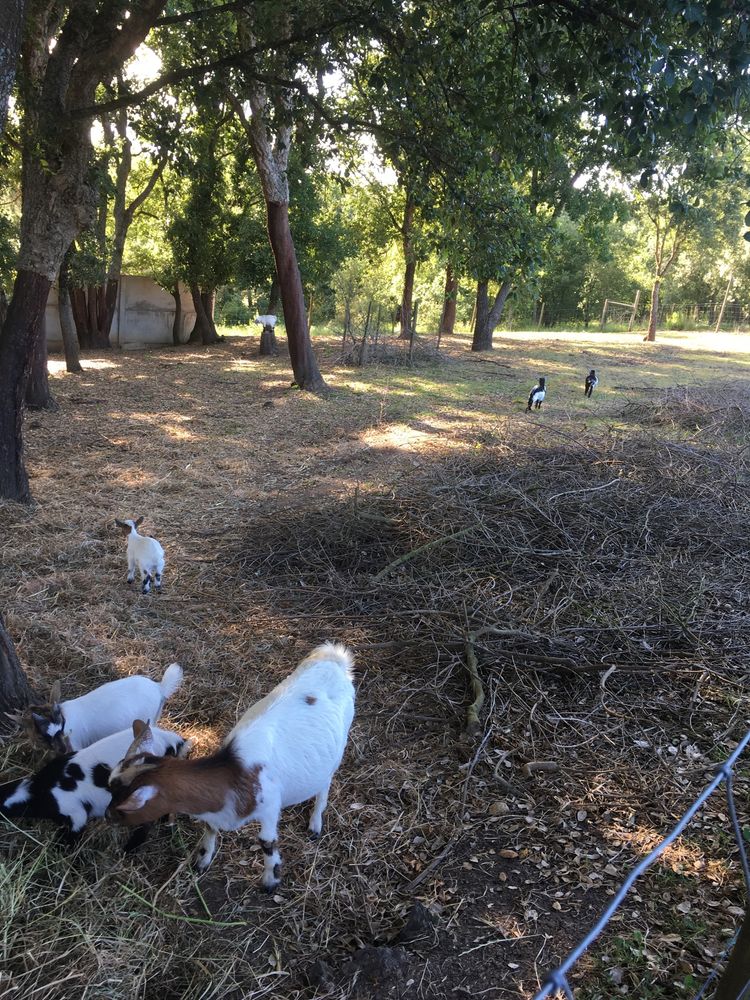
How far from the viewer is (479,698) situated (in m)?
3.79

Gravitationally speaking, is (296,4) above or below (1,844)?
above

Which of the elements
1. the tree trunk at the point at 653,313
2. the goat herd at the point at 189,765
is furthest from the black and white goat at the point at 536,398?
the tree trunk at the point at 653,313

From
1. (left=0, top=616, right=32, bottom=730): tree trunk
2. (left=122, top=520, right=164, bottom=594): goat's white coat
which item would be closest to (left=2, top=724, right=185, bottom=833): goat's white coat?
(left=0, top=616, right=32, bottom=730): tree trunk

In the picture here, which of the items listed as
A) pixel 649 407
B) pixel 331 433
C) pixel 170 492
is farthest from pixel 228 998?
pixel 649 407

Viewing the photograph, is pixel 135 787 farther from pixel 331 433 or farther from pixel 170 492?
pixel 331 433

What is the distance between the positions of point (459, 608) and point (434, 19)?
5.45 meters

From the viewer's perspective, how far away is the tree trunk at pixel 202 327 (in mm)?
20820

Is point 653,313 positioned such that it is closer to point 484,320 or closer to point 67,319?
point 484,320

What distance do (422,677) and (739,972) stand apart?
8.52ft

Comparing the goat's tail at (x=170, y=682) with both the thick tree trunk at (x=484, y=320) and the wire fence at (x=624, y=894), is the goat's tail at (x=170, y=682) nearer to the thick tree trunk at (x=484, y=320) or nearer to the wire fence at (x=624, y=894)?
the wire fence at (x=624, y=894)

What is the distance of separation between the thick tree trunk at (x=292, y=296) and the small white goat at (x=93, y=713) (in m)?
10.6

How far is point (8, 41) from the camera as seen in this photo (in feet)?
10.7

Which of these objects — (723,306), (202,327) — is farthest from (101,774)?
(723,306)

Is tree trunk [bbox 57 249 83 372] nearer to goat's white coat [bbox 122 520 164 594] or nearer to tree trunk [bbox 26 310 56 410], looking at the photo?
tree trunk [bbox 26 310 56 410]
